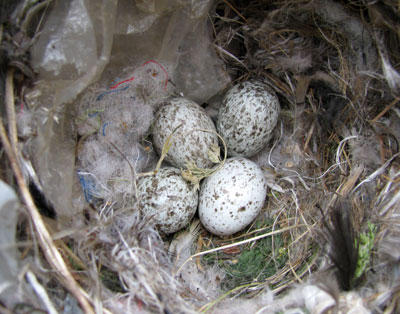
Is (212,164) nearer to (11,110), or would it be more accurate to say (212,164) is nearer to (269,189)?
(269,189)

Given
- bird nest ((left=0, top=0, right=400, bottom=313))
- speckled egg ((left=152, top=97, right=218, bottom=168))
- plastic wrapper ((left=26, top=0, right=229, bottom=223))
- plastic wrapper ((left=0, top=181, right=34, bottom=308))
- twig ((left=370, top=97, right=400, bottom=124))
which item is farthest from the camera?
speckled egg ((left=152, top=97, right=218, bottom=168))

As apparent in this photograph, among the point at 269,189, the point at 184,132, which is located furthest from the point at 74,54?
the point at 269,189

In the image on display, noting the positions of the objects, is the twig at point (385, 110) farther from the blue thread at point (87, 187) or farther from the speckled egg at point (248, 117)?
the blue thread at point (87, 187)

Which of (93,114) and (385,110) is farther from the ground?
(93,114)

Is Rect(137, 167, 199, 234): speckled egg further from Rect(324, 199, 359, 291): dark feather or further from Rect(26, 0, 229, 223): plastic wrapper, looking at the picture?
Rect(324, 199, 359, 291): dark feather

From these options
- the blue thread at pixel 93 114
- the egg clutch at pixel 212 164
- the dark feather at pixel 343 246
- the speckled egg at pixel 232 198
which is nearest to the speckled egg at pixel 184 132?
the egg clutch at pixel 212 164

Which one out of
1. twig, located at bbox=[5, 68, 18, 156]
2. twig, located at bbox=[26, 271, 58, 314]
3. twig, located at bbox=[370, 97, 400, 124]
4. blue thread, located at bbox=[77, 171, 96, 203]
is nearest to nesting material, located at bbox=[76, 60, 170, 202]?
blue thread, located at bbox=[77, 171, 96, 203]
